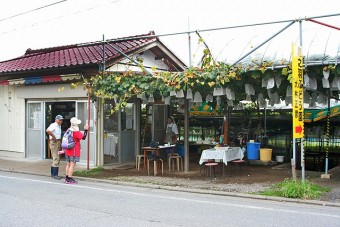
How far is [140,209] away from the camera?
7988 mm

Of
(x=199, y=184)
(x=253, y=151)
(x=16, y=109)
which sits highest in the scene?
(x=16, y=109)

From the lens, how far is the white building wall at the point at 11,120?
701 inches

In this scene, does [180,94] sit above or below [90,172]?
above

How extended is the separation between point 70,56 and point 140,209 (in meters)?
10.2

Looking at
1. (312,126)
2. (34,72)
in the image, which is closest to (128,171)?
(34,72)

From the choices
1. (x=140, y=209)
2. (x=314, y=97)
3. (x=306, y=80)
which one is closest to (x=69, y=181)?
(x=140, y=209)

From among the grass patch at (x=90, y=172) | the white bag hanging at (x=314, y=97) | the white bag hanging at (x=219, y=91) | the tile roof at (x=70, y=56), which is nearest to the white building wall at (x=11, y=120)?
the tile roof at (x=70, y=56)

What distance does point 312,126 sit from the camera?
57.9ft

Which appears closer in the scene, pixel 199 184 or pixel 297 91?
pixel 297 91

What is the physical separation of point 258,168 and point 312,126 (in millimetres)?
4268

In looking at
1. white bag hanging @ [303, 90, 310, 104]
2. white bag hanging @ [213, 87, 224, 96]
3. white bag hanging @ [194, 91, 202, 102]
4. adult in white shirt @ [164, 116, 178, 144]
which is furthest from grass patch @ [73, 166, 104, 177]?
white bag hanging @ [303, 90, 310, 104]

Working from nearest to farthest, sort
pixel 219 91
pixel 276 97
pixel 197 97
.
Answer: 1. pixel 219 91
2. pixel 276 97
3. pixel 197 97

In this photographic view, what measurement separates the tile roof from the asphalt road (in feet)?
19.1

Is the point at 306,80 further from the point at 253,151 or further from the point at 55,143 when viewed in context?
the point at 55,143
